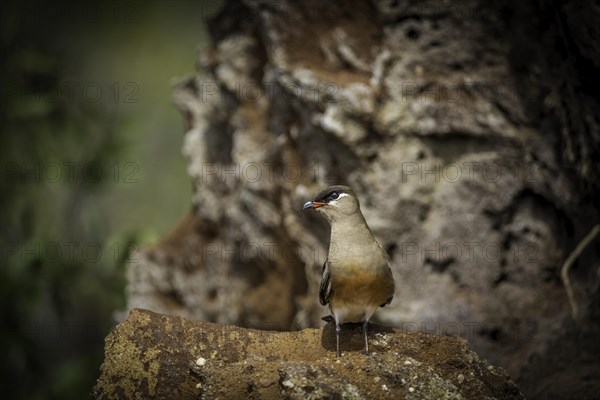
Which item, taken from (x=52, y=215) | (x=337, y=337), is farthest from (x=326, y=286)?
Result: (x=52, y=215)

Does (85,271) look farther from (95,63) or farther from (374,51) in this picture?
(95,63)

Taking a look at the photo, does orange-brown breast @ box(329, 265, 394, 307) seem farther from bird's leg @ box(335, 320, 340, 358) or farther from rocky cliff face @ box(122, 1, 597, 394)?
rocky cliff face @ box(122, 1, 597, 394)

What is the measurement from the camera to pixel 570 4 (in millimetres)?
5762

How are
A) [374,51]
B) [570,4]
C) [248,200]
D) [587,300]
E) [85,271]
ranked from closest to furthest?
[570,4]
[587,300]
[374,51]
[248,200]
[85,271]

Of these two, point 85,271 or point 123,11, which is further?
point 123,11

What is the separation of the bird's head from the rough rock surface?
84 cm

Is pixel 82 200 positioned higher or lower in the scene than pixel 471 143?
lower

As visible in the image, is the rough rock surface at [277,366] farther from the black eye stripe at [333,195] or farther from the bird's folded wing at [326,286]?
the black eye stripe at [333,195]

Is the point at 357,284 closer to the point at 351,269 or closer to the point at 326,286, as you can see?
the point at 351,269

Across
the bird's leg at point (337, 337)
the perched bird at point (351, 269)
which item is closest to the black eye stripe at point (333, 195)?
the perched bird at point (351, 269)

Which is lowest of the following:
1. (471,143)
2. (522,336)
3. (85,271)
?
(85,271)

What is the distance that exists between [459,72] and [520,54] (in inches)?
21.5

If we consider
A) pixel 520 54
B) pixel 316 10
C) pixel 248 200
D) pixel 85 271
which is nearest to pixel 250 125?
pixel 248 200

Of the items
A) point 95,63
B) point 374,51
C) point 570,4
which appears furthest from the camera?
point 95,63
